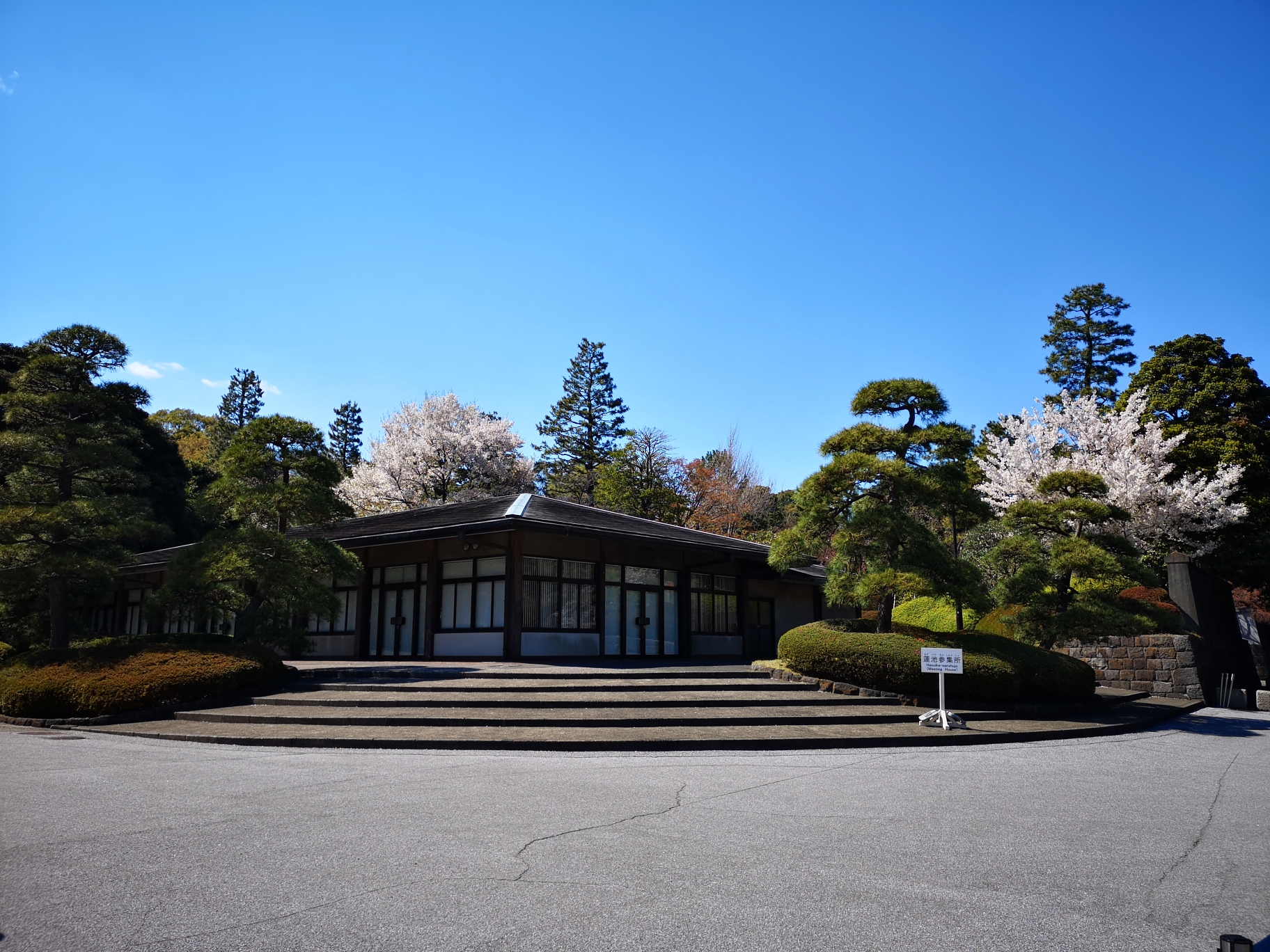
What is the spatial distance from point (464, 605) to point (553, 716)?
8.60 m

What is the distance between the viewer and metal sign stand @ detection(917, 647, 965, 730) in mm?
11281

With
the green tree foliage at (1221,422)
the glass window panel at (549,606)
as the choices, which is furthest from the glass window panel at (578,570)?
the green tree foliage at (1221,422)

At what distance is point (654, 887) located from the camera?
407cm

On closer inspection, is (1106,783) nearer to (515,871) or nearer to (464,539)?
(515,871)

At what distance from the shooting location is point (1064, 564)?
14.4 meters

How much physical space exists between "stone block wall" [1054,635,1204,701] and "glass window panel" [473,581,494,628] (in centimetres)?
1262

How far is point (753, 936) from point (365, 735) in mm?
7789

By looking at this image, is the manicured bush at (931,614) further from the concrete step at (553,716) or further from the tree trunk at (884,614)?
the concrete step at (553,716)

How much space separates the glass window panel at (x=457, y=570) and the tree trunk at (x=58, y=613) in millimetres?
7523

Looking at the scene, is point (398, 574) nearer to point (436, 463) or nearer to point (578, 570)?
point (578, 570)

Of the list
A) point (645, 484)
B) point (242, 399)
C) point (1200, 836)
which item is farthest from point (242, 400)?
point (1200, 836)

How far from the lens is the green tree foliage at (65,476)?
14297mm

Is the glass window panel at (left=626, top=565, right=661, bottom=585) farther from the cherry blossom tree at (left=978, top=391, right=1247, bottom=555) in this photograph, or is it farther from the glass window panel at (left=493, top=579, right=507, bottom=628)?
the cherry blossom tree at (left=978, top=391, right=1247, bottom=555)

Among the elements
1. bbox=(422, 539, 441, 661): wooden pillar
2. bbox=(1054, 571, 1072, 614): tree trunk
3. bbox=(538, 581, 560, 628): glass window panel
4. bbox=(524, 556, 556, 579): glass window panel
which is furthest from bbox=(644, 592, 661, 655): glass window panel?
bbox=(1054, 571, 1072, 614): tree trunk
